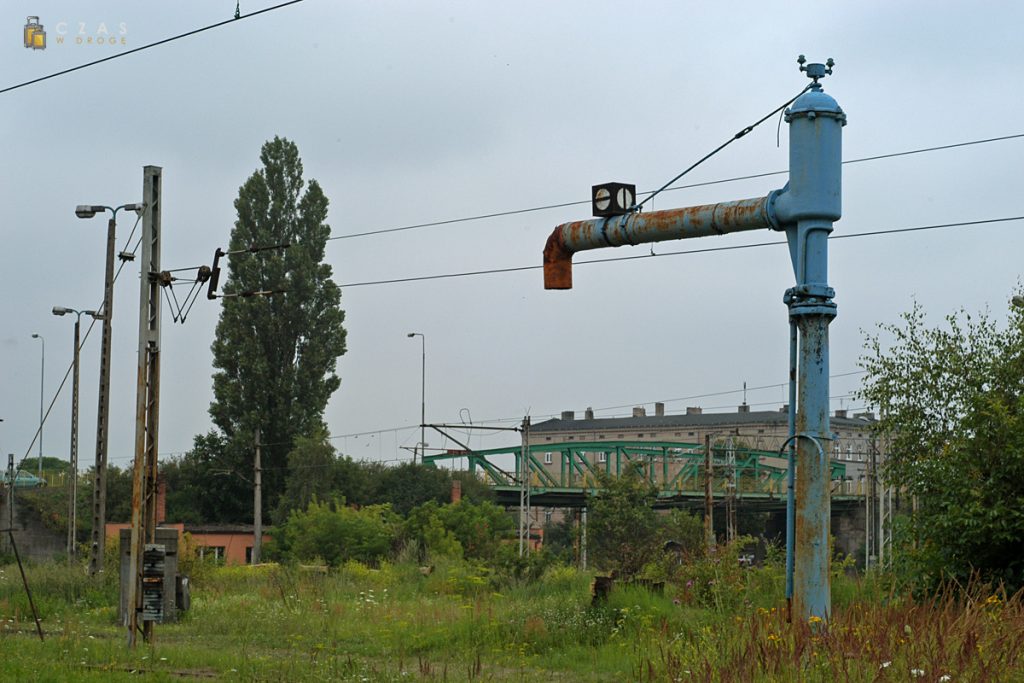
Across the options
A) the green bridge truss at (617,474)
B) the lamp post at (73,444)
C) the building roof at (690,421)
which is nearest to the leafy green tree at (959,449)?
the lamp post at (73,444)

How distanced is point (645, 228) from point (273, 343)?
4520 centimetres

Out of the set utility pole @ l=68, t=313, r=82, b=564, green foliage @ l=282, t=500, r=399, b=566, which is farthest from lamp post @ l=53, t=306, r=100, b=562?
green foliage @ l=282, t=500, r=399, b=566

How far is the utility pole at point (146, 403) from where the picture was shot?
678 inches

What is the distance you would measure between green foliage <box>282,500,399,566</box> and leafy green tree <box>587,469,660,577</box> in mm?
13888

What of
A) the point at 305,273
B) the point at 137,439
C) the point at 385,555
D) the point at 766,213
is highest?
the point at 305,273

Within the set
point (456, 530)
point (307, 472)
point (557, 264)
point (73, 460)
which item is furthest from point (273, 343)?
point (557, 264)

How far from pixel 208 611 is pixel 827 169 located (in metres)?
17.3

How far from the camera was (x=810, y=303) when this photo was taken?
35.8 ft

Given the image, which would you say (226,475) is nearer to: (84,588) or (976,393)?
(84,588)

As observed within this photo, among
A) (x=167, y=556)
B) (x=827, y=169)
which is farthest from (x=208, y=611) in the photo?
(x=827, y=169)

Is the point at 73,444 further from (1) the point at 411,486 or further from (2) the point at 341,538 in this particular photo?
(1) the point at 411,486

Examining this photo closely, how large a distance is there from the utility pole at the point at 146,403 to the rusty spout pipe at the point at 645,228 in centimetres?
699

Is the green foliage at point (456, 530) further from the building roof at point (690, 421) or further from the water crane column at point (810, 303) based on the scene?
the building roof at point (690, 421)

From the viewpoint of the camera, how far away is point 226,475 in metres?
60.0
